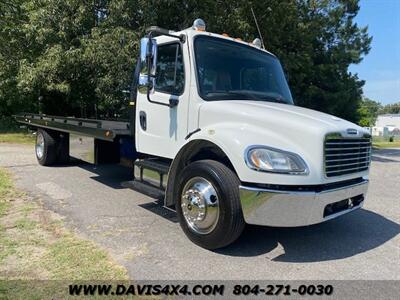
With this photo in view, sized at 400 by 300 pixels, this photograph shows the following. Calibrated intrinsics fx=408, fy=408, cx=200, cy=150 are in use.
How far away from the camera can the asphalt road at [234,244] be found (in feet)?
13.6

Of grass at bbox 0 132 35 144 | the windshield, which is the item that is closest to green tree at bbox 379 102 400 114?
grass at bbox 0 132 35 144

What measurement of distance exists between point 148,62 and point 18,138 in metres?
14.3

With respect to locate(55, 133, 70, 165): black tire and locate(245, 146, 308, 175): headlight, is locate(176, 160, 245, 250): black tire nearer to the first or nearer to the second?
locate(245, 146, 308, 175): headlight

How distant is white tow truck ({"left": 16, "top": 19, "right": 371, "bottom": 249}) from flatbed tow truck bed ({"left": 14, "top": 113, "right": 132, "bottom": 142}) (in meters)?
0.06

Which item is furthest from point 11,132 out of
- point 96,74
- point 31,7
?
point 96,74

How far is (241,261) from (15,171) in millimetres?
6803

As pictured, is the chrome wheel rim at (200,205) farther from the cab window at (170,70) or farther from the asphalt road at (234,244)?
the cab window at (170,70)

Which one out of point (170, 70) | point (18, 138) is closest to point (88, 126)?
point (170, 70)

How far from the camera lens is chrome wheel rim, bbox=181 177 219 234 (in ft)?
14.8

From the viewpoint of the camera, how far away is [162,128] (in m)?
5.67

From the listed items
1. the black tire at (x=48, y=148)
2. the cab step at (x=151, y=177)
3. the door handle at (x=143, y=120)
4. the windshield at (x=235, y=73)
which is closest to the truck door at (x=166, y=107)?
the door handle at (x=143, y=120)

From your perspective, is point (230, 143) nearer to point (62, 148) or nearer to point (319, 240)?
point (319, 240)

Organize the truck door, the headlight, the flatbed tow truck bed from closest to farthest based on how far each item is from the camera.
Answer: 1. the headlight
2. the truck door
3. the flatbed tow truck bed

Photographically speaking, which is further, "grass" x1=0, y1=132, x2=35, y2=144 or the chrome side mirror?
"grass" x1=0, y1=132, x2=35, y2=144
